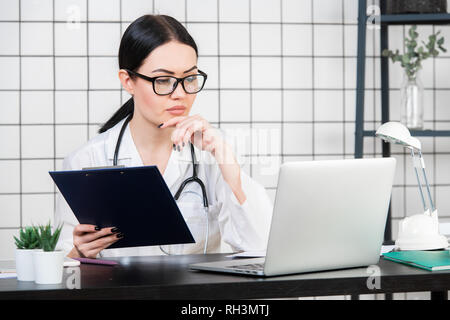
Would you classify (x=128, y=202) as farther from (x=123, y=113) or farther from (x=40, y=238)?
(x=123, y=113)

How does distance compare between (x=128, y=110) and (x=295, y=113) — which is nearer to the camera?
(x=128, y=110)

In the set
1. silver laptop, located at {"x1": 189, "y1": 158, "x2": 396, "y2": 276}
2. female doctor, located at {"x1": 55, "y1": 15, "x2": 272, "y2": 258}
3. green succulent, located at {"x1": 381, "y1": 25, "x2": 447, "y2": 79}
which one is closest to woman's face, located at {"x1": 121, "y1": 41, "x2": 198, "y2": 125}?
female doctor, located at {"x1": 55, "y1": 15, "x2": 272, "y2": 258}

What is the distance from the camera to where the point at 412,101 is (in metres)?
2.68

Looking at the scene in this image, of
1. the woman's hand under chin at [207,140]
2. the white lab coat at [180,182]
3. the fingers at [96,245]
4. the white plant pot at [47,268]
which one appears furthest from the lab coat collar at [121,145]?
the white plant pot at [47,268]

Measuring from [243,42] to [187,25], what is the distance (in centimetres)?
26

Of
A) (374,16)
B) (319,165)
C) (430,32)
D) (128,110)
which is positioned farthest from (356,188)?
(430,32)

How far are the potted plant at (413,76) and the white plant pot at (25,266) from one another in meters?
1.88

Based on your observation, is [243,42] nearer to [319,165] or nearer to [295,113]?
[295,113]

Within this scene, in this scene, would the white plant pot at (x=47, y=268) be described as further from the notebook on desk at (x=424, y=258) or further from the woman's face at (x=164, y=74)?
the woman's face at (x=164, y=74)

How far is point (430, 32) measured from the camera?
286 centimetres

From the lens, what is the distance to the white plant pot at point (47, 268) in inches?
45.3

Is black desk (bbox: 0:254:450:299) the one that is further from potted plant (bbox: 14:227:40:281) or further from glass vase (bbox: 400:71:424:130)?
glass vase (bbox: 400:71:424:130)

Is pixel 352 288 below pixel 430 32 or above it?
below

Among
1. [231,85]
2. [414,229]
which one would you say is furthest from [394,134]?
[231,85]
